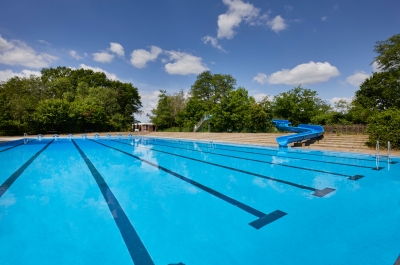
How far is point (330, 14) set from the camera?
11.9 meters

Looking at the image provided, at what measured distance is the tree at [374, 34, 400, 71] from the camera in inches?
682

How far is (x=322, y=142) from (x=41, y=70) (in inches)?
2096

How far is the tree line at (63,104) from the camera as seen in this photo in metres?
22.4

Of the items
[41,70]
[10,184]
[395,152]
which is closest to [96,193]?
[10,184]

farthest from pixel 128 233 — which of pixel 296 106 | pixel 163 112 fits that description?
pixel 163 112

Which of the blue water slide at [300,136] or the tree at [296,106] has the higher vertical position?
the tree at [296,106]

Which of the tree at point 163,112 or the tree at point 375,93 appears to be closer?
the tree at point 375,93

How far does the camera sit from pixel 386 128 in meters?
9.01

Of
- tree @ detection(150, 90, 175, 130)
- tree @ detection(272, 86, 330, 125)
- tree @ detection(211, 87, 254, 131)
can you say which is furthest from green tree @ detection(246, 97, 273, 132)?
tree @ detection(150, 90, 175, 130)

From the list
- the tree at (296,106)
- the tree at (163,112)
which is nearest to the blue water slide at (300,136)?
the tree at (296,106)

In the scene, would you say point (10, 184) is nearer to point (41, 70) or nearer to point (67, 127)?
point (67, 127)

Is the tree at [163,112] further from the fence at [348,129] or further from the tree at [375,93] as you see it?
the tree at [375,93]

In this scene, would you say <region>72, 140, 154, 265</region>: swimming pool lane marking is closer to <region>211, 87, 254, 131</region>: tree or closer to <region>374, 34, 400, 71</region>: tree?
<region>211, 87, 254, 131</region>: tree

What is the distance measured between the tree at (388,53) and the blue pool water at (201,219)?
1945cm
